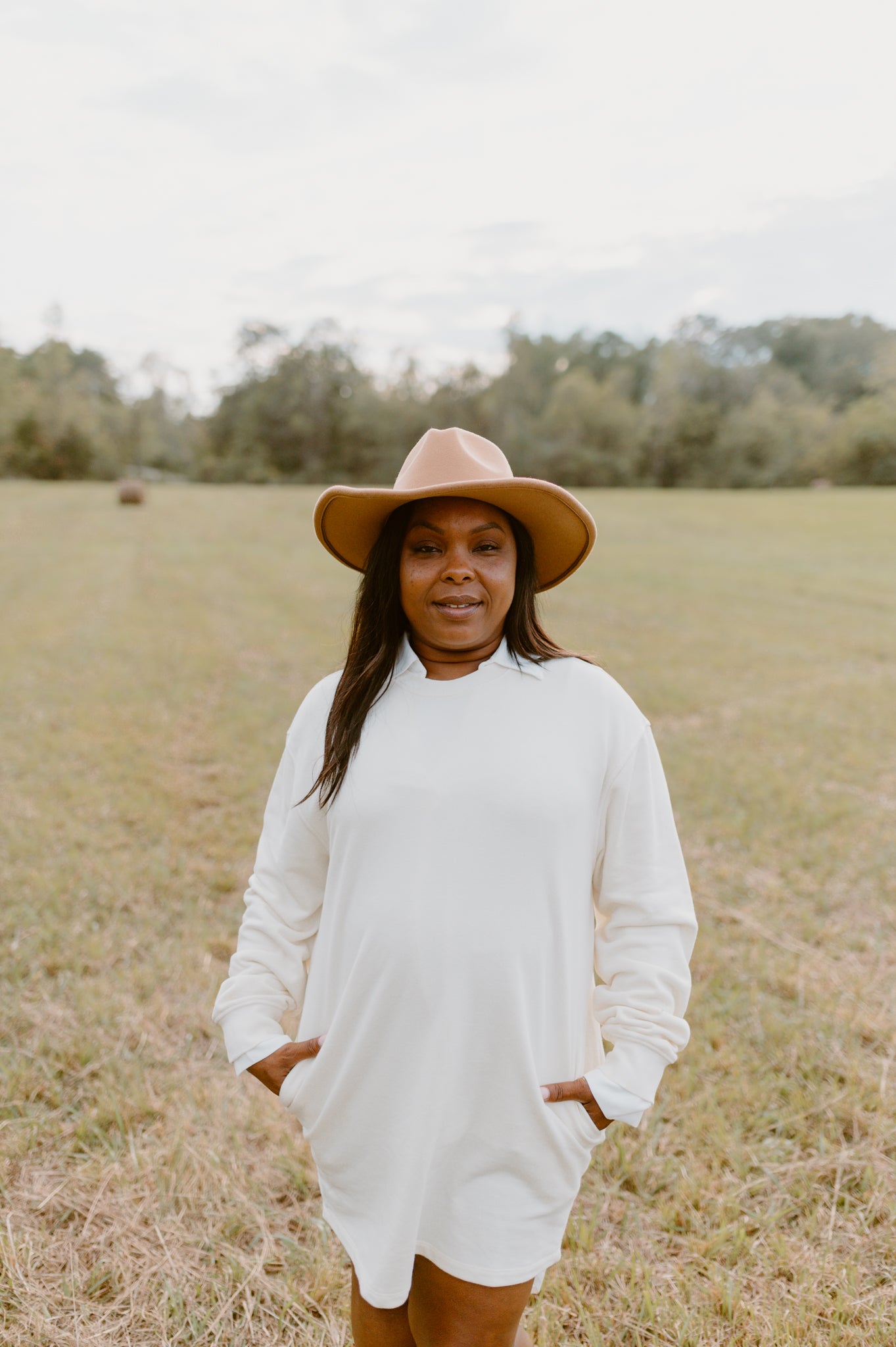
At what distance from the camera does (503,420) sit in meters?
50.5

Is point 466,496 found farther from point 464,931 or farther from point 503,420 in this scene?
point 503,420

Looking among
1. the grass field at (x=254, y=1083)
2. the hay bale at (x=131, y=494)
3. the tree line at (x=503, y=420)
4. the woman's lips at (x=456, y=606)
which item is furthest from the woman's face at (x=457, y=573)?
the tree line at (x=503, y=420)

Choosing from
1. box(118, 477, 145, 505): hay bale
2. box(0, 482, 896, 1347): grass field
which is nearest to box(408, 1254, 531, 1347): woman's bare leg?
box(0, 482, 896, 1347): grass field

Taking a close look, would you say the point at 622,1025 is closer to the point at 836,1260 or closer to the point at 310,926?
the point at 310,926

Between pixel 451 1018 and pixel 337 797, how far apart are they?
39cm

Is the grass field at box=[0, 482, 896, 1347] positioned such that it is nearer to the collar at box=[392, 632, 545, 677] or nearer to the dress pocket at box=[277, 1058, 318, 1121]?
the collar at box=[392, 632, 545, 677]

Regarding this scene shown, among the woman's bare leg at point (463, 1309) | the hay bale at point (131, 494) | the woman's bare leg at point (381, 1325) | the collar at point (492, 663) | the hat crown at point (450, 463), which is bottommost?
the woman's bare leg at point (381, 1325)

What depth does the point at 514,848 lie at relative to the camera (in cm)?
128

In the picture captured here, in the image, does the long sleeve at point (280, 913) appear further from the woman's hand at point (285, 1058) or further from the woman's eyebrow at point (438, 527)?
the woman's eyebrow at point (438, 527)

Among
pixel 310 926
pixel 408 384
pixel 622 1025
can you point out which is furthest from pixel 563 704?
pixel 408 384

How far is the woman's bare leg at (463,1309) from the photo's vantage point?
1.36 meters

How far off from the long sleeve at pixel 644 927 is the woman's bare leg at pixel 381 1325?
654 mm

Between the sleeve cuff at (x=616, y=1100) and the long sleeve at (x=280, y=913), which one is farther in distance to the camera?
the long sleeve at (x=280, y=913)

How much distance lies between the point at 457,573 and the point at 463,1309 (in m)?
1.19
